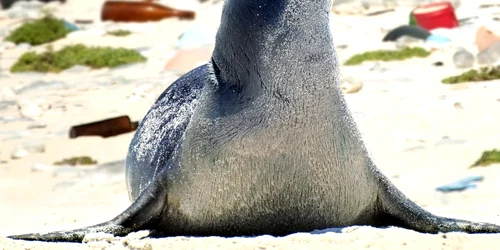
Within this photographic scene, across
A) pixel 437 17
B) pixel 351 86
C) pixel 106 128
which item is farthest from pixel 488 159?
pixel 437 17

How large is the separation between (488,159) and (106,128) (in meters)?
3.93

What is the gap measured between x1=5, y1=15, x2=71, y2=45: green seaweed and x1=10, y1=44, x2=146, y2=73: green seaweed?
6.31 ft

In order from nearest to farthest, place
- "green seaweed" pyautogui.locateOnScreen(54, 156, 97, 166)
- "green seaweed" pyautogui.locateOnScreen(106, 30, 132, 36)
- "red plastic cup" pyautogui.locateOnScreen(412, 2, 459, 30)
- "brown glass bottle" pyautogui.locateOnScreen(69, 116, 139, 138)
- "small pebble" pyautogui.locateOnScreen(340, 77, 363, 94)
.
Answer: "green seaweed" pyautogui.locateOnScreen(54, 156, 97, 166) < "brown glass bottle" pyautogui.locateOnScreen(69, 116, 139, 138) < "small pebble" pyautogui.locateOnScreen(340, 77, 363, 94) < "red plastic cup" pyautogui.locateOnScreen(412, 2, 459, 30) < "green seaweed" pyautogui.locateOnScreen(106, 30, 132, 36)

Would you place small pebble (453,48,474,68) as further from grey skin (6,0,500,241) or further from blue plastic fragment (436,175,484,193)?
grey skin (6,0,500,241)

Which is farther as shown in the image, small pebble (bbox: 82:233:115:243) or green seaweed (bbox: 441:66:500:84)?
green seaweed (bbox: 441:66:500:84)

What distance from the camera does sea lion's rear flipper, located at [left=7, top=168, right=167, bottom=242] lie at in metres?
4.21

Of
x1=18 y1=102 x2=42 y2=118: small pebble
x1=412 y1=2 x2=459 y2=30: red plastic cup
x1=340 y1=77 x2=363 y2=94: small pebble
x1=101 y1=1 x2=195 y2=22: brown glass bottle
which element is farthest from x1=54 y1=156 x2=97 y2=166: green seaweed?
x1=101 y1=1 x2=195 y2=22: brown glass bottle

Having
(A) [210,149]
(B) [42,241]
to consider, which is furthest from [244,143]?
(B) [42,241]

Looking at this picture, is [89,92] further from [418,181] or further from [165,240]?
[165,240]

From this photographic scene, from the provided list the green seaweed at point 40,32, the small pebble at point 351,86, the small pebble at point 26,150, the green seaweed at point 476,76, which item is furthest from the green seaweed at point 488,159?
the green seaweed at point 40,32

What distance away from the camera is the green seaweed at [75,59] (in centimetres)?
1418

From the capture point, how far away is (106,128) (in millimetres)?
9891

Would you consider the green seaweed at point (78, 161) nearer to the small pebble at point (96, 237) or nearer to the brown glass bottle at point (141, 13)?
the small pebble at point (96, 237)

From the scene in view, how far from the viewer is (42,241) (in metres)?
4.17
